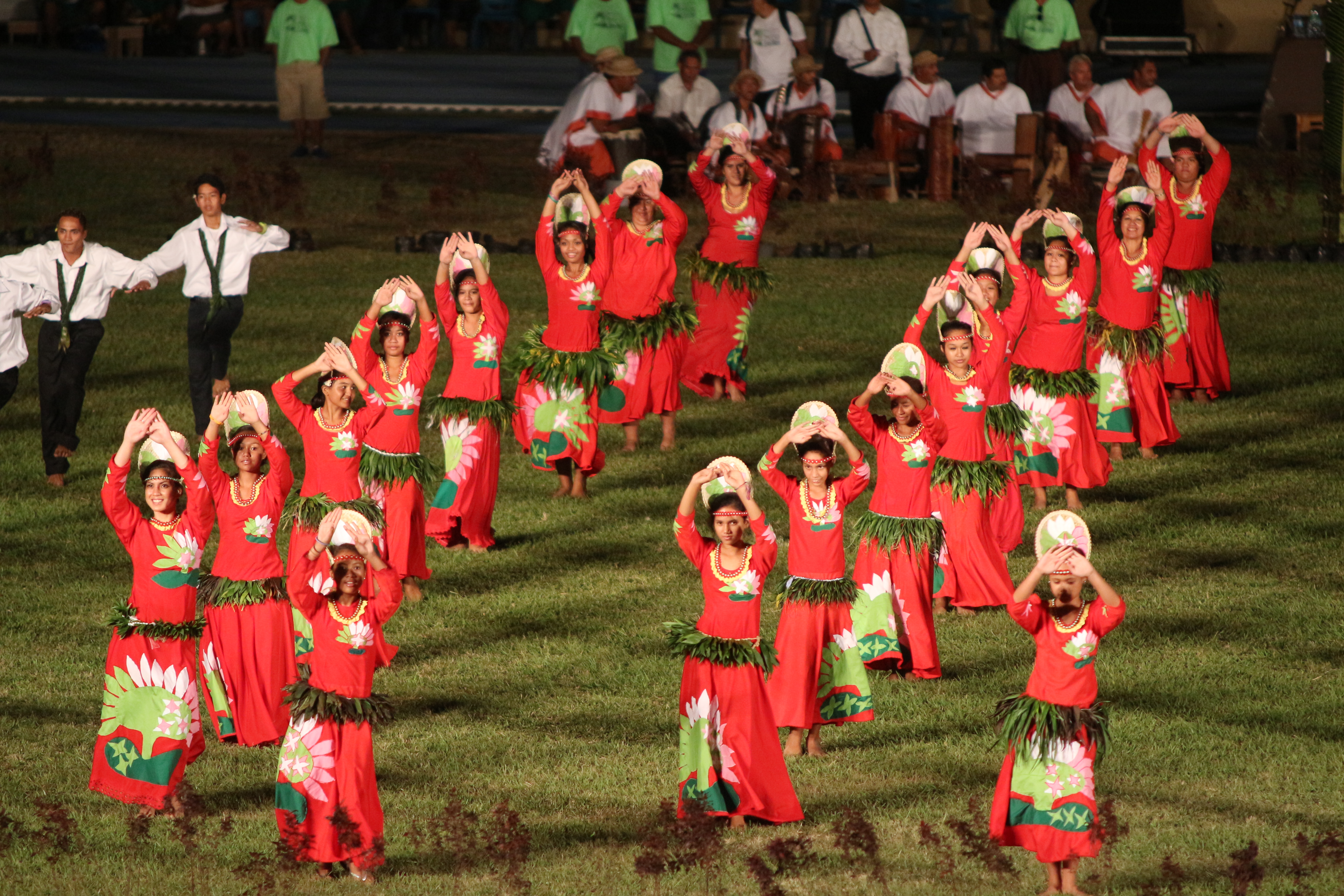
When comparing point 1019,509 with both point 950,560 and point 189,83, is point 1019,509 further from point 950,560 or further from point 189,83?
point 189,83

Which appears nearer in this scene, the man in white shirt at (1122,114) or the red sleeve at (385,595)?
the red sleeve at (385,595)

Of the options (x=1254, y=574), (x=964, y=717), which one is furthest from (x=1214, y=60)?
(x=964, y=717)

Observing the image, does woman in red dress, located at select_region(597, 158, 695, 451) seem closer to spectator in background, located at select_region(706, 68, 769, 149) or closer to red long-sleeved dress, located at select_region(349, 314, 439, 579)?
red long-sleeved dress, located at select_region(349, 314, 439, 579)

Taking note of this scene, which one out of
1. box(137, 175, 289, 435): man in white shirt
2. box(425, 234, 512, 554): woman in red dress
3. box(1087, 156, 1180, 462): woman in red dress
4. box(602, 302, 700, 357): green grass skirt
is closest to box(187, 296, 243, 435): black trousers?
box(137, 175, 289, 435): man in white shirt

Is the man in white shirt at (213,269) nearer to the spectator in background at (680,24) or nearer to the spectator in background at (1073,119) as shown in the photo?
the spectator in background at (680,24)

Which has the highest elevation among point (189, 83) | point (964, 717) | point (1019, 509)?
point (189, 83)

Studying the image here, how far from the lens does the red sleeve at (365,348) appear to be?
12039 millimetres

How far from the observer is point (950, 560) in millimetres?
11711

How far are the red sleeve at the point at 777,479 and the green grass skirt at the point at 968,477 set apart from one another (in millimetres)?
1881

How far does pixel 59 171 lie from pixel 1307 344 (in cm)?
1664

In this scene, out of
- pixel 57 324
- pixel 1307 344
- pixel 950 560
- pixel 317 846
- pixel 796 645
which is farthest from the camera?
pixel 1307 344

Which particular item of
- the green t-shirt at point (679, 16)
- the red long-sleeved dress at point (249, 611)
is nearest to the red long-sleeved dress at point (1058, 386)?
the red long-sleeved dress at point (249, 611)

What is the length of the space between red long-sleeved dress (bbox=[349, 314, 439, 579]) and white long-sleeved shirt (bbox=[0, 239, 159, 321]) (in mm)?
2900

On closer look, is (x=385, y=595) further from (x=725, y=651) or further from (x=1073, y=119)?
(x=1073, y=119)
